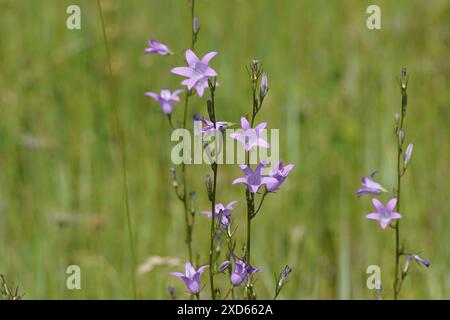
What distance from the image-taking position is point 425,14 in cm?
466

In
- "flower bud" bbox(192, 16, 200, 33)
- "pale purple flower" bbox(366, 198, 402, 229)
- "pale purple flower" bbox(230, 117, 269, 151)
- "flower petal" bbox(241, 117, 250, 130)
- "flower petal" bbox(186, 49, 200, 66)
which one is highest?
"flower bud" bbox(192, 16, 200, 33)

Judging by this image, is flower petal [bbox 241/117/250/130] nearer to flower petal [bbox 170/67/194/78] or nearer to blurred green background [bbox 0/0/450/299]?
flower petal [bbox 170/67/194/78]

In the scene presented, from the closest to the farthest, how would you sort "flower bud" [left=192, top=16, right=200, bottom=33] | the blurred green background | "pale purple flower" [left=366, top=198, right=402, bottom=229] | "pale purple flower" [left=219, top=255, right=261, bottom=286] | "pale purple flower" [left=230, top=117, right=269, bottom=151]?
1. "pale purple flower" [left=230, top=117, right=269, bottom=151]
2. "pale purple flower" [left=219, top=255, right=261, bottom=286]
3. "pale purple flower" [left=366, top=198, right=402, bottom=229]
4. "flower bud" [left=192, top=16, right=200, bottom=33]
5. the blurred green background

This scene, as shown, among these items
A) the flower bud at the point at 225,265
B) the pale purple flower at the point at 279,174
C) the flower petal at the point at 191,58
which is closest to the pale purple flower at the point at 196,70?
the flower petal at the point at 191,58

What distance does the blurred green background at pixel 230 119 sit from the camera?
3119 millimetres

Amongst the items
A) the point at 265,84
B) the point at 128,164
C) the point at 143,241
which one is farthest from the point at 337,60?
the point at 265,84

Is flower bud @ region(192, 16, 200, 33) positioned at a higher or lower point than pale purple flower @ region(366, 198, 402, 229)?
higher

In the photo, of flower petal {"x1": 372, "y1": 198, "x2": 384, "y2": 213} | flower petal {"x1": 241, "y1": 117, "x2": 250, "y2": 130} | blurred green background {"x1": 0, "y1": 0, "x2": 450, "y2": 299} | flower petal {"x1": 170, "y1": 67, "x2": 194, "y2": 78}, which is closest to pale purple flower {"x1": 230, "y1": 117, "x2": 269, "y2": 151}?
Result: flower petal {"x1": 241, "y1": 117, "x2": 250, "y2": 130}

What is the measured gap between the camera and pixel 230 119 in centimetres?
396

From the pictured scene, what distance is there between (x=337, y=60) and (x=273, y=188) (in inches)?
109

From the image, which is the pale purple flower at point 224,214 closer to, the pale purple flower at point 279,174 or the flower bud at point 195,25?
the pale purple flower at point 279,174

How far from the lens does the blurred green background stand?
3.12 meters

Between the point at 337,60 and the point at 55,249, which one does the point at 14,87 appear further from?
the point at 337,60

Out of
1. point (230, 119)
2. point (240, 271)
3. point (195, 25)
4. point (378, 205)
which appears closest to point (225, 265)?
point (240, 271)
